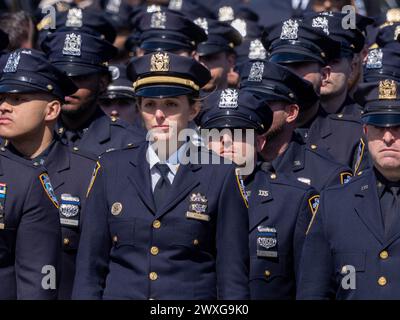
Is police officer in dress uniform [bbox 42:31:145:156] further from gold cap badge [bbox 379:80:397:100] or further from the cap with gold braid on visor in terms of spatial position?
gold cap badge [bbox 379:80:397:100]

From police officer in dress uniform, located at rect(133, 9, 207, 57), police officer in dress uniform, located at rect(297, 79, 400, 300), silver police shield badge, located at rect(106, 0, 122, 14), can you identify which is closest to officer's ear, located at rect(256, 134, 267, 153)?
police officer in dress uniform, located at rect(297, 79, 400, 300)

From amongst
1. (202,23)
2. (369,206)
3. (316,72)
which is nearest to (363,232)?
(369,206)

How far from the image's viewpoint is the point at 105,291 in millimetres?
8578

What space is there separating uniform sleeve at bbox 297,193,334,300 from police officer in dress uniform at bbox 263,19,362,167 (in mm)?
2488

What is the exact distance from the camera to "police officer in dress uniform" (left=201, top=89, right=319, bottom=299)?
9.98m

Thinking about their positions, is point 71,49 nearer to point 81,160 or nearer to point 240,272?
point 81,160

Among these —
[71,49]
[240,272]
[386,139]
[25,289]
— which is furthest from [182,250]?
[71,49]

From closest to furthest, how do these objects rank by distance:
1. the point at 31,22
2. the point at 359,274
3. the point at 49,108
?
the point at 359,274, the point at 49,108, the point at 31,22

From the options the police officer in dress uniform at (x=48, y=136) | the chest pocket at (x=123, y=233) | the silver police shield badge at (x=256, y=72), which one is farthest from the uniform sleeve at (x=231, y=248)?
the silver police shield badge at (x=256, y=72)

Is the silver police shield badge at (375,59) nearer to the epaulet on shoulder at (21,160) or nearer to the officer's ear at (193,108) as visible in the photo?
the officer's ear at (193,108)

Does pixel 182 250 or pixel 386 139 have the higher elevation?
pixel 386 139

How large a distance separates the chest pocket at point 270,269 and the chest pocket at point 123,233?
5.42 feet

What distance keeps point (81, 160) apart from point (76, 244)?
29.1 inches
